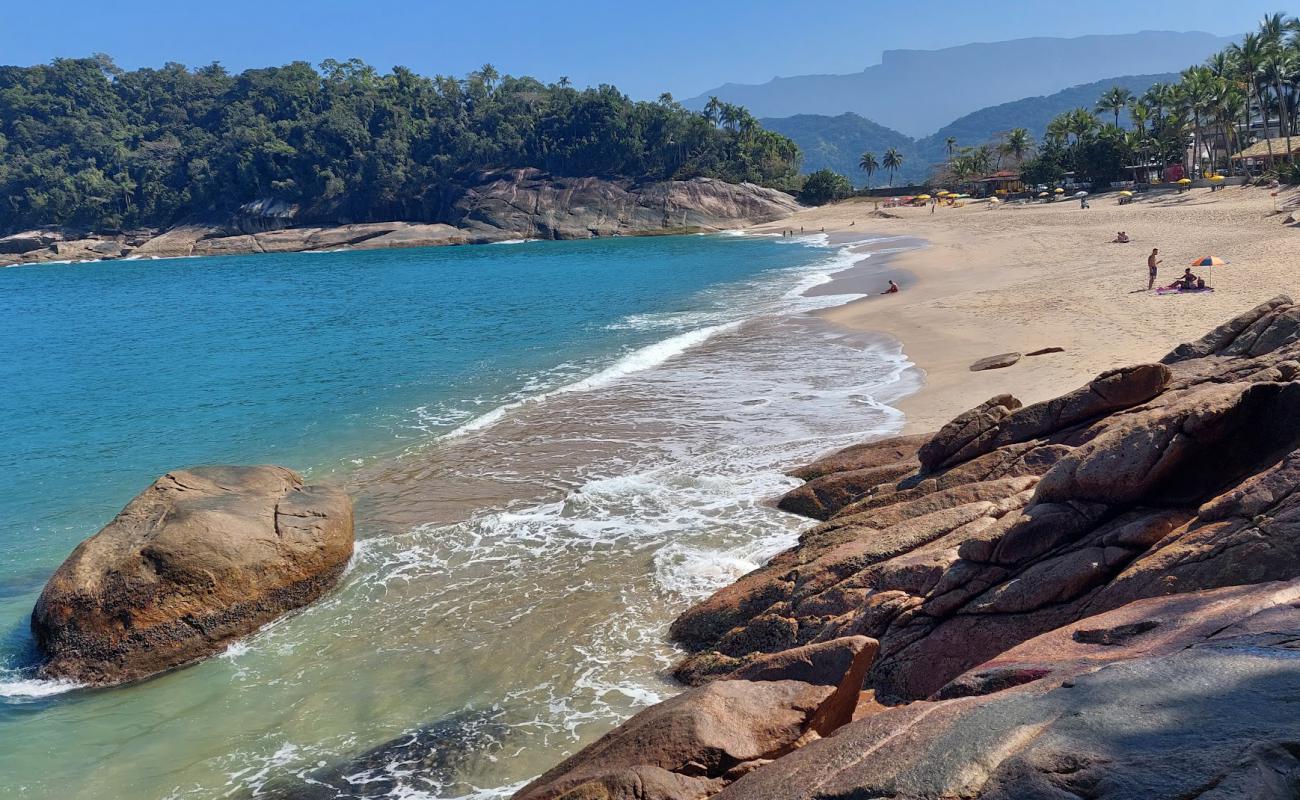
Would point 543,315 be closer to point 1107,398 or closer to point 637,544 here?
point 637,544

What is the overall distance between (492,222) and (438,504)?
104m

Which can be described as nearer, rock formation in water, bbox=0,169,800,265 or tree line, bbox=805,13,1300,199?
tree line, bbox=805,13,1300,199

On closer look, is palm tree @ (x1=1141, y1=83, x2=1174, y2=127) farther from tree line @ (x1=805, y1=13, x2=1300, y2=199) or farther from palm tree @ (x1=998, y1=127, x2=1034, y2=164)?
palm tree @ (x1=998, y1=127, x2=1034, y2=164)

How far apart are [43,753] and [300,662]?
2668 millimetres

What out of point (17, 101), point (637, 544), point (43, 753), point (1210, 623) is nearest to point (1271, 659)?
point (1210, 623)

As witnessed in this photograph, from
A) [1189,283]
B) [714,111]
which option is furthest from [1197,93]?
[714,111]

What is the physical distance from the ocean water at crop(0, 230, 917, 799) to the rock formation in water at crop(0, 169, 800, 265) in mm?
73782

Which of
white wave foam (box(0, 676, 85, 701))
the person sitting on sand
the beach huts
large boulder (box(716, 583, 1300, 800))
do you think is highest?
the beach huts

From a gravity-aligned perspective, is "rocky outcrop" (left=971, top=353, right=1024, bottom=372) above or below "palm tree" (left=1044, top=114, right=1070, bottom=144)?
below

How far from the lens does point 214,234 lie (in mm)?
118875

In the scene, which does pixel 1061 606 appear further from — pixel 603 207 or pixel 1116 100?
pixel 603 207

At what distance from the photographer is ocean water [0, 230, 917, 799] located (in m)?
8.76

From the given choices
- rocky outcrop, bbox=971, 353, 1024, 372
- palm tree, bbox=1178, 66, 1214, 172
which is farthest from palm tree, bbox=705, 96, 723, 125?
rocky outcrop, bbox=971, 353, 1024, 372

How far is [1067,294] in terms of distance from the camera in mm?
27875
